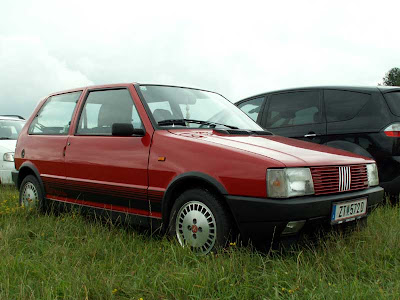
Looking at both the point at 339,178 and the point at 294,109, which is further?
the point at 294,109

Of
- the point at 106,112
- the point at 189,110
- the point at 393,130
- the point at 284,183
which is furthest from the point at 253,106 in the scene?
the point at 284,183

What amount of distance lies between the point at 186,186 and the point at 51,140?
→ 7.33 feet

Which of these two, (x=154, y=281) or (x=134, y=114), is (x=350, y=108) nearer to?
(x=134, y=114)

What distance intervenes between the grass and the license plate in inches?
8.7

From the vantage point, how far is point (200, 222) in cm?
346

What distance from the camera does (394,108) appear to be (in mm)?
5320

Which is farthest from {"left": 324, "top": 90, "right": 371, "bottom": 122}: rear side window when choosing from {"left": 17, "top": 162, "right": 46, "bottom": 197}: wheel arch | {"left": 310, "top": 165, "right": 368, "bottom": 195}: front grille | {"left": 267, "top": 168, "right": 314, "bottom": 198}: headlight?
{"left": 17, "top": 162, "right": 46, "bottom": 197}: wheel arch

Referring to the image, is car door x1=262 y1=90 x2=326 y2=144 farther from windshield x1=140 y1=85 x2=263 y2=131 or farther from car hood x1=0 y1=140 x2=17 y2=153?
car hood x1=0 y1=140 x2=17 y2=153

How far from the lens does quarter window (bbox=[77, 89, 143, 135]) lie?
437cm

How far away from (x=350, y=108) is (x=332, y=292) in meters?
3.40

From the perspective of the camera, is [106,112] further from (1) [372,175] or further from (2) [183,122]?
(1) [372,175]

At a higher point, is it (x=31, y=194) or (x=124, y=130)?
(x=124, y=130)

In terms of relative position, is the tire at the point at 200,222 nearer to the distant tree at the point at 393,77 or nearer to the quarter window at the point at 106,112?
the quarter window at the point at 106,112

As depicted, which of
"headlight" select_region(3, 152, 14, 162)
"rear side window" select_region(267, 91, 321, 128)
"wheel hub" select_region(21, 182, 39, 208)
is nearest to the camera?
"wheel hub" select_region(21, 182, 39, 208)
